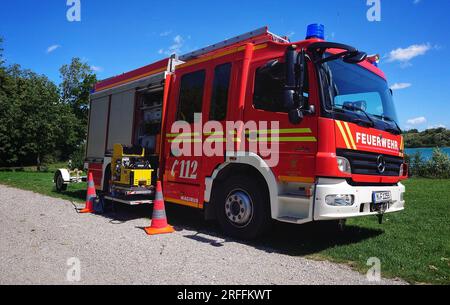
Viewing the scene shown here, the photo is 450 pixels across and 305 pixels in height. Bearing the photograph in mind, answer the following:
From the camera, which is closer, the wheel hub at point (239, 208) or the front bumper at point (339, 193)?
the front bumper at point (339, 193)

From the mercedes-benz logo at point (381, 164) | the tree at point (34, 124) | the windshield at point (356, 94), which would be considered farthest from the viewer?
the tree at point (34, 124)

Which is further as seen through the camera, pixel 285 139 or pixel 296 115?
pixel 285 139

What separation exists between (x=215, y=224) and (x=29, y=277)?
3.72 m

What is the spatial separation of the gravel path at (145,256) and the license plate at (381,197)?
4.07 feet

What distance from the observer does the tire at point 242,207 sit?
5.34 m

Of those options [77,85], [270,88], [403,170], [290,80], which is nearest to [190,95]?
[270,88]

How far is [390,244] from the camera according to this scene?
18.0 ft

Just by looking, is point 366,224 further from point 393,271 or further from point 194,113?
point 194,113

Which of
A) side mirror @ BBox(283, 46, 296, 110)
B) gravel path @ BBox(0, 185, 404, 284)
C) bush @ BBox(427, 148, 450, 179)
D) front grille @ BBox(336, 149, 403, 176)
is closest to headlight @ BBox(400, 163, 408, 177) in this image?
front grille @ BBox(336, 149, 403, 176)

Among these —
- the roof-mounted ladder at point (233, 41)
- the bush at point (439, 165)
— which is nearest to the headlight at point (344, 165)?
the roof-mounted ladder at point (233, 41)

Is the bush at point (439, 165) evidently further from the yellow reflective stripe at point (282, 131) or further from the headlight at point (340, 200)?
the yellow reflective stripe at point (282, 131)

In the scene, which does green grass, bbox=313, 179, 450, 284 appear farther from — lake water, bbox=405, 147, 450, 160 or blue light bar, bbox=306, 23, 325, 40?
lake water, bbox=405, 147, 450, 160

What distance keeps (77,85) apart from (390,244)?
48.8 meters

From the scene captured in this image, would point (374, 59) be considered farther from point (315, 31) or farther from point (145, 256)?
point (145, 256)
